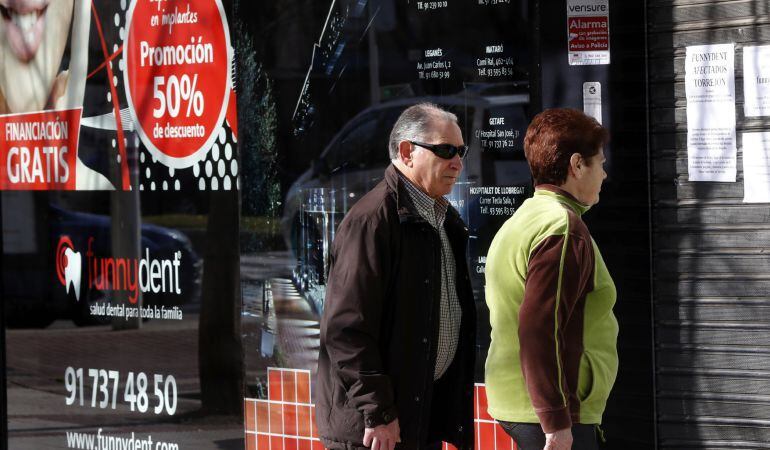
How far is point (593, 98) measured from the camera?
5215 millimetres

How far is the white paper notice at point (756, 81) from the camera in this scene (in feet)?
16.4

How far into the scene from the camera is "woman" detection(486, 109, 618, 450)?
354cm

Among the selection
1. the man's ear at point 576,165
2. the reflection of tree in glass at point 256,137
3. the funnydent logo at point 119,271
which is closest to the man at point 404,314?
the man's ear at point 576,165

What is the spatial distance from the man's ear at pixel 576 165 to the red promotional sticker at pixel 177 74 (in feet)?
8.95

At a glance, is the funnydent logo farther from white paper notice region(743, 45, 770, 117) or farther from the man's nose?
white paper notice region(743, 45, 770, 117)

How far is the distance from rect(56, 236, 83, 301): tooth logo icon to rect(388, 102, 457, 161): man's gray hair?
3.36 meters

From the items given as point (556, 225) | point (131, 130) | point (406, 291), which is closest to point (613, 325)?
Result: point (556, 225)

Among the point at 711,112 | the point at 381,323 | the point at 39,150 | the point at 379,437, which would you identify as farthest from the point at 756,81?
the point at 39,150

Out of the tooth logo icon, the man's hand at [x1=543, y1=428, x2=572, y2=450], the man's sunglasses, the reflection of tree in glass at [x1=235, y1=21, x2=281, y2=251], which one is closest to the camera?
the man's hand at [x1=543, y1=428, x2=572, y2=450]

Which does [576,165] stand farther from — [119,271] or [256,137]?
[119,271]

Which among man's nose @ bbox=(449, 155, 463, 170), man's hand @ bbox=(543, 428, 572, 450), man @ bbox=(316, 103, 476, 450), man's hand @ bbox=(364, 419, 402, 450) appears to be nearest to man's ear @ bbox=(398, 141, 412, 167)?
man @ bbox=(316, 103, 476, 450)

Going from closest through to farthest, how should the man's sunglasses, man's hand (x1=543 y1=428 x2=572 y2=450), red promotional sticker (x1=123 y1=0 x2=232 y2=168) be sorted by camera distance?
man's hand (x1=543 y1=428 x2=572 y2=450), the man's sunglasses, red promotional sticker (x1=123 y1=0 x2=232 y2=168)

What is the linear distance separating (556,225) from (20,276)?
14.9 ft

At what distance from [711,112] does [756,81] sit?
217mm
